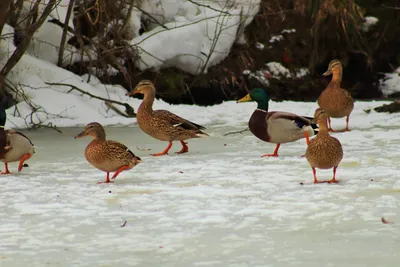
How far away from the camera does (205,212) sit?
5.40 metres

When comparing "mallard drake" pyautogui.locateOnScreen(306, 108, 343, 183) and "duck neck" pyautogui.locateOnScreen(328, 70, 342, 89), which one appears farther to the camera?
"duck neck" pyautogui.locateOnScreen(328, 70, 342, 89)

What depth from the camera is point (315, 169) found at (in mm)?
6961

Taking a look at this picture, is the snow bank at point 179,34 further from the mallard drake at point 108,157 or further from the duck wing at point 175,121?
the mallard drake at point 108,157

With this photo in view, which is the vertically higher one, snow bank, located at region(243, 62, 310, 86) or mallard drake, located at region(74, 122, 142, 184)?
mallard drake, located at region(74, 122, 142, 184)

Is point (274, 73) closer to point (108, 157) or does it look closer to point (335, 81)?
point (335, 81)

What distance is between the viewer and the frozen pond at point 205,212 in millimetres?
4387

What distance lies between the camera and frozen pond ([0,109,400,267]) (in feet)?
14.4

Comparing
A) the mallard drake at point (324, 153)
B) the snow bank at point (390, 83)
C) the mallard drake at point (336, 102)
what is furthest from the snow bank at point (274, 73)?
the mallard drake at point (324, 153)

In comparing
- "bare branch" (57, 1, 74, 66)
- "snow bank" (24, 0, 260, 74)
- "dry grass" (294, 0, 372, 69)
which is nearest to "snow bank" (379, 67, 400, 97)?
"dry grass" (294, 0, 372, 69)

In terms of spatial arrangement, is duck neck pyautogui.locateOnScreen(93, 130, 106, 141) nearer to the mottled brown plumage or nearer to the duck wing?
the mottled brown plumage

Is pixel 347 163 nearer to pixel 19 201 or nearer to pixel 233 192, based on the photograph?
pixel 233 192

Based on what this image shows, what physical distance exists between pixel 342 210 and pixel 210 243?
1148 millimetres

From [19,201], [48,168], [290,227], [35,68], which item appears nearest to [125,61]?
[35,68]

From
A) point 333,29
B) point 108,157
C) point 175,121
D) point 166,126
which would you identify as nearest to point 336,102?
point 175,121
